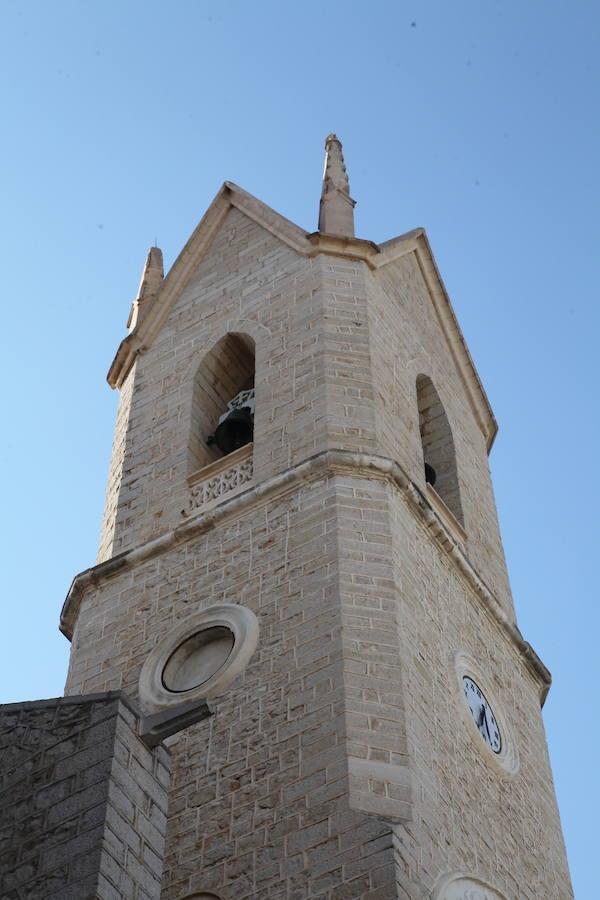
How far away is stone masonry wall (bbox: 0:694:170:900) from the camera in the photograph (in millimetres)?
9047

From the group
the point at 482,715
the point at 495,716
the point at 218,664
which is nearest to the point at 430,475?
the point at 495,716

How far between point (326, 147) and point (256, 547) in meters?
7.96

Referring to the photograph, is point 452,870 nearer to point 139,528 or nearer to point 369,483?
point 369,483

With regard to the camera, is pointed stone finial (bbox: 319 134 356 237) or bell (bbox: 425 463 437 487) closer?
bell (bbox: 425 463 437 487)

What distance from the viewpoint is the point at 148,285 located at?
2070cm

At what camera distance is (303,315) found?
1752 cm

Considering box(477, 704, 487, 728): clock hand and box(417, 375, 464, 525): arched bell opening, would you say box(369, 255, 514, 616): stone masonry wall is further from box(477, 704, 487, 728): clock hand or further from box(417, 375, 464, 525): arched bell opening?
box(477, 704, 487, 728): clock hand

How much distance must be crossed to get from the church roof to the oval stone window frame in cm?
541

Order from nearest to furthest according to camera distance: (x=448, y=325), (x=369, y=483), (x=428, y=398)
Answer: (x=369, y=483) → (x=428, y=398) → (x=448, y=325)

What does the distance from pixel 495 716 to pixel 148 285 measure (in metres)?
8.08

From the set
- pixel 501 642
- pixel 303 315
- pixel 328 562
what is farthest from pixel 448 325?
pixel 328 562

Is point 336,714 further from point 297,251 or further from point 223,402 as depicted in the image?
point 297,251

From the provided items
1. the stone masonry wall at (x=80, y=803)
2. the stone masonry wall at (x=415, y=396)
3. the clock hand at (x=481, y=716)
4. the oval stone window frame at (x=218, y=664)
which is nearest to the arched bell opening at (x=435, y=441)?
the stone masonry wall at (x=415, y=396)

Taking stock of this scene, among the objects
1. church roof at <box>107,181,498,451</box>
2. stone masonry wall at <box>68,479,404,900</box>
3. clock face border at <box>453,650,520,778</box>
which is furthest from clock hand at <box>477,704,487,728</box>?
church roof at <box>107,181,498,451</box>
